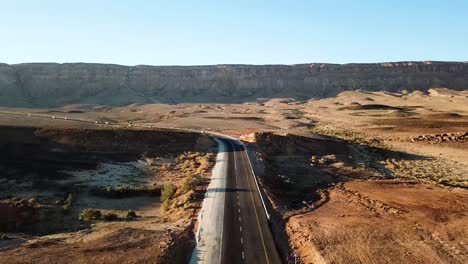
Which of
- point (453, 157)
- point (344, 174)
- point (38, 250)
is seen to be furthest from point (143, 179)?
point (453, 157)

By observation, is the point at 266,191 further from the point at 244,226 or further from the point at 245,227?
the point at 245,227

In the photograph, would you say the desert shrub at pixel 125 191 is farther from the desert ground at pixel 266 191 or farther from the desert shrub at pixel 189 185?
the desert shrub at pixel 189 185

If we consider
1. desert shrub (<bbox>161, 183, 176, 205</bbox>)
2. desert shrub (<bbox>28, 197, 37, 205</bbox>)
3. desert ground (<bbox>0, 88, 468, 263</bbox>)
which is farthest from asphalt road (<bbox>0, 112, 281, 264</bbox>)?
desert shrub (<bbox>28, 197, 37, 205</bbox>)

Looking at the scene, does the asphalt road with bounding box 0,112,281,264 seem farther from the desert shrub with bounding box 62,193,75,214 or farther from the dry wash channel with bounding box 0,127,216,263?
the desert shrub with bounding box 62,193,75,214

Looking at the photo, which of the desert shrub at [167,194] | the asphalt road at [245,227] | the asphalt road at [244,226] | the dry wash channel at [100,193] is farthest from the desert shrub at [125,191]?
the asphalt road at [245,227]

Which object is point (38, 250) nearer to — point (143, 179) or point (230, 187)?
point (230, 187)

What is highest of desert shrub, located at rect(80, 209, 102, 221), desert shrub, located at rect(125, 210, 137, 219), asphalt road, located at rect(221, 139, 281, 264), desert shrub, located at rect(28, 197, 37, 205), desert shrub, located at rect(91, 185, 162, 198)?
asphalt road, located at rect(221, 139, 281, 264)

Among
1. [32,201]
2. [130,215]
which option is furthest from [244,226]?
[32,201]
